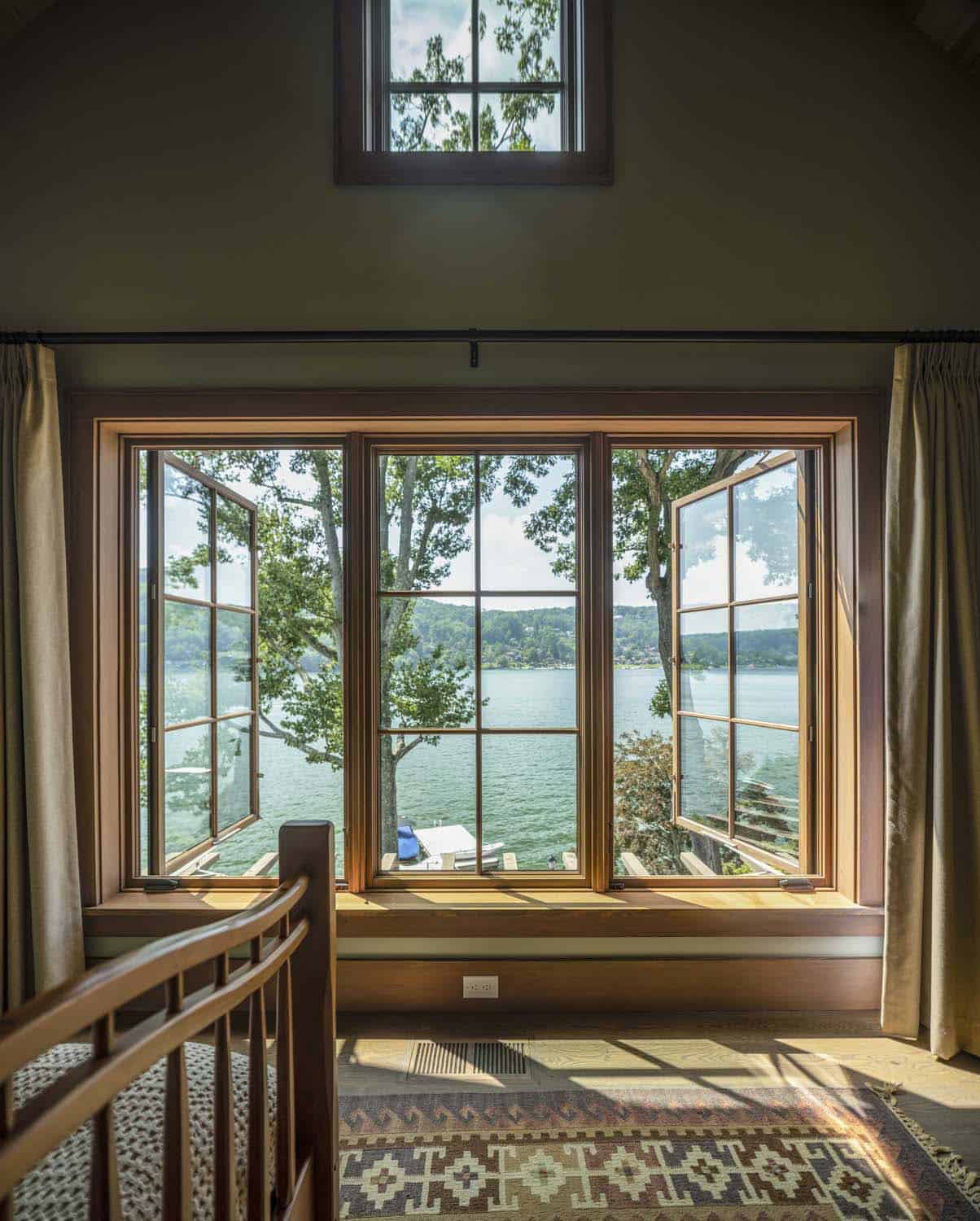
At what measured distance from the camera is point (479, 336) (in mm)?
2311

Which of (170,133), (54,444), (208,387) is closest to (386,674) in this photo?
(208,387)

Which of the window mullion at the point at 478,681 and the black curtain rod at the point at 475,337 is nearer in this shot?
the black curtain rod at the point at 475,337

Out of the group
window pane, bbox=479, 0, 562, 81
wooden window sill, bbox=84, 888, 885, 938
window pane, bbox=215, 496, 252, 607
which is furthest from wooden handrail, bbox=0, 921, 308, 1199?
window pane, bbox=479, 0, 562, 81

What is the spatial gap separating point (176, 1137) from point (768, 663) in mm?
2324

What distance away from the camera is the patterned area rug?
5.13 ft

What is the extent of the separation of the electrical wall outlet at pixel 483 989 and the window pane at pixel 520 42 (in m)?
3.05

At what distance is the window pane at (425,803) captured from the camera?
2504mm

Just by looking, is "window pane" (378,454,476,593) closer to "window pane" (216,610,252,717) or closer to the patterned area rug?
"window pane" (216,610,252,717)

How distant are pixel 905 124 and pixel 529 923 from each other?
2914 mm

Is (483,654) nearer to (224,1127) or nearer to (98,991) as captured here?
(224,1127)

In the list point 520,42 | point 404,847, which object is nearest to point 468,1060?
point 404,847

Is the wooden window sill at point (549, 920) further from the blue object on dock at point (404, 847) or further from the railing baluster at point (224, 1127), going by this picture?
the railing baluster at point (224, 1127)

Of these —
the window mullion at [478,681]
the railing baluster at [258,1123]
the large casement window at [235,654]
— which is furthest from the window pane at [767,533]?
the railing baluster at [258,1123]

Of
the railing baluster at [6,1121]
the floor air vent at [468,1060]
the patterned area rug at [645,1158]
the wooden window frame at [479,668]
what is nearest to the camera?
the railing baluster at [6,1121]
